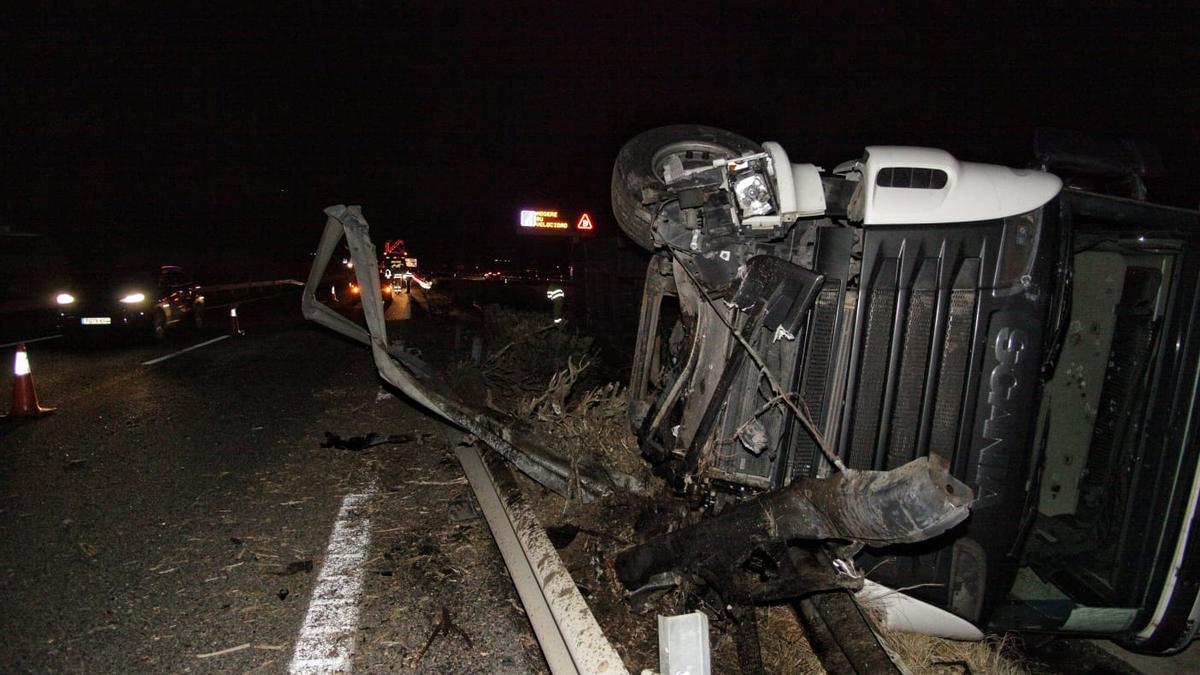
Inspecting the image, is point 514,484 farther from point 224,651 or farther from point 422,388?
point 224,651

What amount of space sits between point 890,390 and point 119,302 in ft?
43.5

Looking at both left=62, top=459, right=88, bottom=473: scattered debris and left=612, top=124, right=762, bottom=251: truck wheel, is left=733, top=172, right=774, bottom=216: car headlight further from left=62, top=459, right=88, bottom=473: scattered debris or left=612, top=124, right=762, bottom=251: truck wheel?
left=62, top=459, right=88, bottom=473: scattered debris

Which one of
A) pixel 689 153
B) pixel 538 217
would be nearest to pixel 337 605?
pixel 689 153

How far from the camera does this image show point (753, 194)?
2752mm

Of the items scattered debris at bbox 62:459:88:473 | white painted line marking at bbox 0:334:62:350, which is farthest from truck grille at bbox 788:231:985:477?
white painted line marking at bbox 0:334:62:350

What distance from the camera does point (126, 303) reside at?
11398 mm

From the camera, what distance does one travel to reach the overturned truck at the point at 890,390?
97.4 inches

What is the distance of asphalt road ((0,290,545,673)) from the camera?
9.32ft

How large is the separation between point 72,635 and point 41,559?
40.3 inches

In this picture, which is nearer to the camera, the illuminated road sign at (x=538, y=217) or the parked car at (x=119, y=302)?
the parked car at (x=119, y=302)

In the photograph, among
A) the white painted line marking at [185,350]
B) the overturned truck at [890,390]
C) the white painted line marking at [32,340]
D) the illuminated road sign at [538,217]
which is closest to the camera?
the overturned truck at [890,390]

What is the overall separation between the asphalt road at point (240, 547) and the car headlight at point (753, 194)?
2.25 meters

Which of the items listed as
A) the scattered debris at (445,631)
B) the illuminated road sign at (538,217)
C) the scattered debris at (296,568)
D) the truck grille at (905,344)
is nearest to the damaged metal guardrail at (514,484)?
→ the scattered debris at (445,631)

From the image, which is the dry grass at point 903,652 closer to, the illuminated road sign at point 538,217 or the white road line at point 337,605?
the white road line at point 337,605
